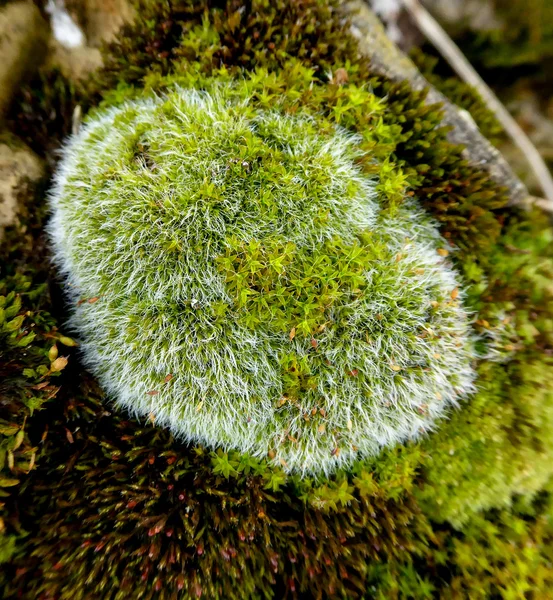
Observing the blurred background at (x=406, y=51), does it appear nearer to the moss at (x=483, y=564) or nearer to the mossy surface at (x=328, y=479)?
the mossy surface at (x=328, y=479)

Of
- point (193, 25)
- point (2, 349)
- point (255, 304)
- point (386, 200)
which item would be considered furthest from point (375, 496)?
point (193, 25)

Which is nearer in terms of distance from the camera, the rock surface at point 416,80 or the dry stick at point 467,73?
the rock surface at point 416,80

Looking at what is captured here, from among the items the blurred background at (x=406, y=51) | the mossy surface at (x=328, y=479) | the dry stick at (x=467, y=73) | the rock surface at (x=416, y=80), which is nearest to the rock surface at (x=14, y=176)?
the blurred background at (x=406, y=51)

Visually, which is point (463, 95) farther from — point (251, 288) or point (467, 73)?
point (251, 288)

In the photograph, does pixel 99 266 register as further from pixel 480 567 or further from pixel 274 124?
pixel 480 567

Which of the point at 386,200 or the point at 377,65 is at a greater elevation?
the point at 377,65

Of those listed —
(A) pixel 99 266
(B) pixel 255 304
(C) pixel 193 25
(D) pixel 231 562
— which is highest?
(C) pixel 193 25

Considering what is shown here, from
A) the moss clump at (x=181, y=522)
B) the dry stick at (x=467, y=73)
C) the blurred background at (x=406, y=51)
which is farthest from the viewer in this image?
the dry stick at (x=467, y=73)

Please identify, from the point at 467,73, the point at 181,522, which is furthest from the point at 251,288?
the point at 467,73
